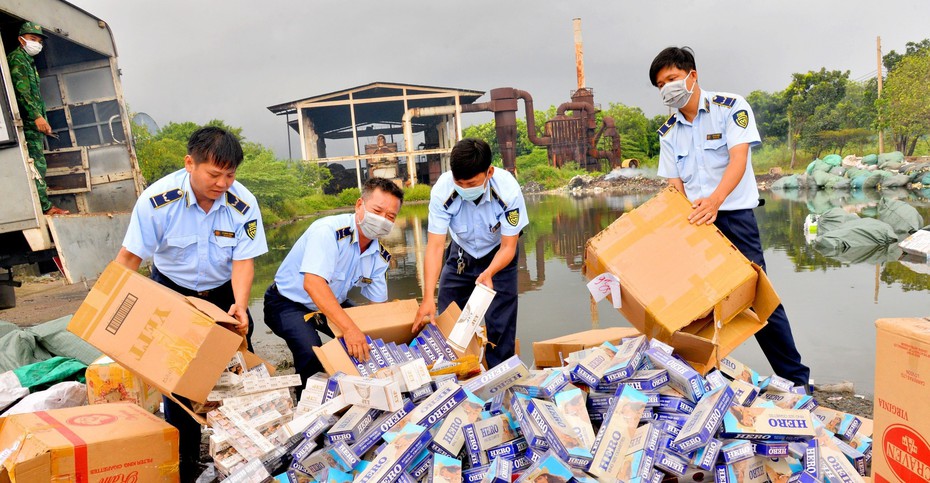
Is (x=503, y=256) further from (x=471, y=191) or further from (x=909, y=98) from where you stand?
(x=909, y=98)

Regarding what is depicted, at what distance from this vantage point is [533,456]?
2285 mm

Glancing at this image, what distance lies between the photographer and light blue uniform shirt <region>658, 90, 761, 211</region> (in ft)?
10.8

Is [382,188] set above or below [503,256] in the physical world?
above

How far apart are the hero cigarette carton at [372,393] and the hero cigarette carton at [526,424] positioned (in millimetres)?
445

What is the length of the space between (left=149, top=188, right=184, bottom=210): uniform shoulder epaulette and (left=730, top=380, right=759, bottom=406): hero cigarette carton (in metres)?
2.64

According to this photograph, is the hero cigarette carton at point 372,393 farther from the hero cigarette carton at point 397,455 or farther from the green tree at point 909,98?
the green tree at point 909,98

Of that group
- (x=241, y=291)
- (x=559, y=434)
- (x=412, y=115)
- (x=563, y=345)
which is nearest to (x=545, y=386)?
(x=559, y=434)

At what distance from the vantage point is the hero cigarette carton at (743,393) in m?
2.53

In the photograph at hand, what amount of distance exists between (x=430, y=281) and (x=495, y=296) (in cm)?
52

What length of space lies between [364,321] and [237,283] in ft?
2.28

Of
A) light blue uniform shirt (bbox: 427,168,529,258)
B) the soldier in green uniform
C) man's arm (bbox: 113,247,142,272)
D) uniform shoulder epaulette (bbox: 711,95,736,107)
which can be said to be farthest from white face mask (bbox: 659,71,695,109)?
the soldier in green uniform

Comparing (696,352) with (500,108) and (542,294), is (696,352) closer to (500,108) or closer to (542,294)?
(542,294)

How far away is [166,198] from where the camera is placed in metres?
3.03

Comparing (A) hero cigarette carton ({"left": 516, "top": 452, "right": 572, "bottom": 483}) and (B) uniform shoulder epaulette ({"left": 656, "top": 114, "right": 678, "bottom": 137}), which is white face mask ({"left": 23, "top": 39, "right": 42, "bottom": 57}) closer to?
(B) uniform shoulder epaulette ({"left": 656, "top": 114, "right": 678, "bottom": 137})
